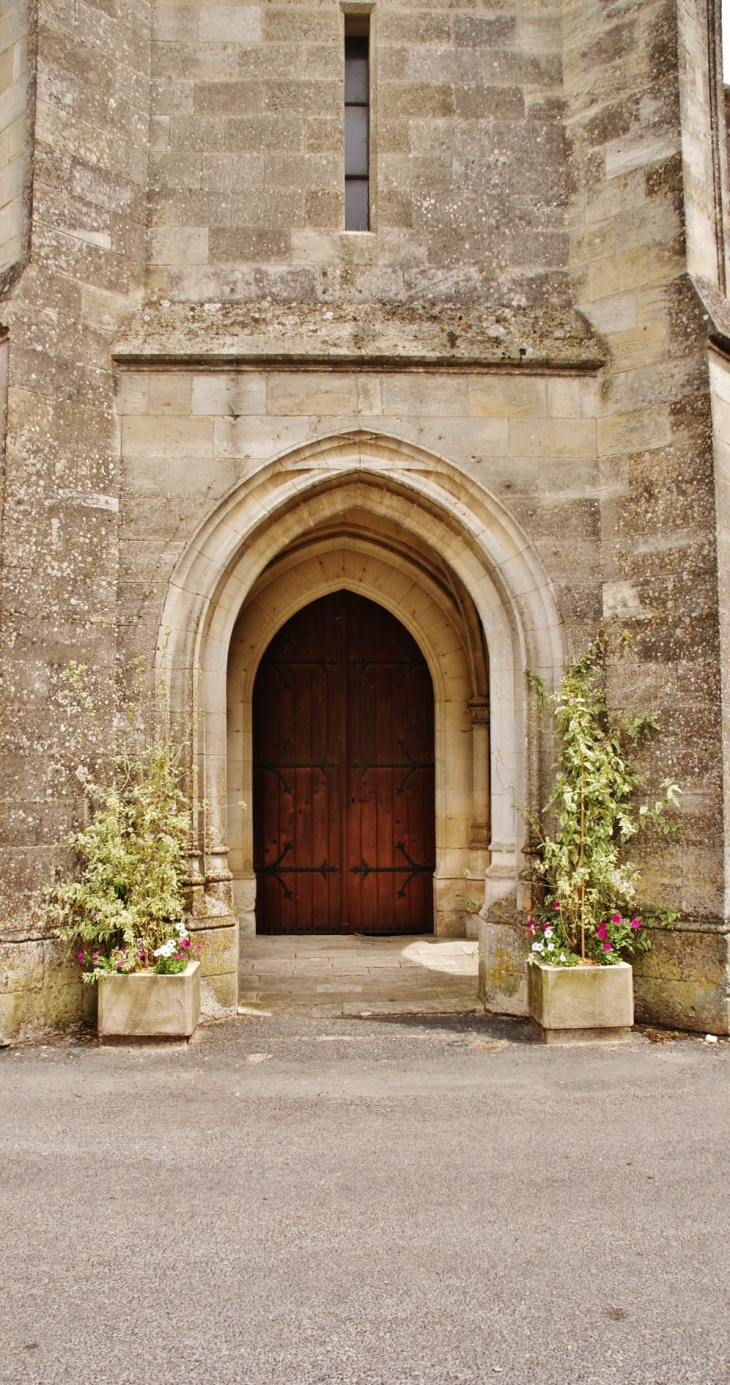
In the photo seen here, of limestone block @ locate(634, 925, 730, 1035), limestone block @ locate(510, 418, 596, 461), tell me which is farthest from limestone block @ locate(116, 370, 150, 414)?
limestone block @ locate(634, 925, 730, 1035)

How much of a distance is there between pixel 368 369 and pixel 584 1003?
3449 mm

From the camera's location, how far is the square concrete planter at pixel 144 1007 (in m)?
4.41

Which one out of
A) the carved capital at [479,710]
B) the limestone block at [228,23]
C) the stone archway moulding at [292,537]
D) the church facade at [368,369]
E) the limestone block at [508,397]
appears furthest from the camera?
the carved capital at [479,710]

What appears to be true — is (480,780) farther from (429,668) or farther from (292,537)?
(292,537)

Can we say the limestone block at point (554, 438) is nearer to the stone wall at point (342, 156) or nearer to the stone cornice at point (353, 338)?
the stone cornice at point (353, 338)

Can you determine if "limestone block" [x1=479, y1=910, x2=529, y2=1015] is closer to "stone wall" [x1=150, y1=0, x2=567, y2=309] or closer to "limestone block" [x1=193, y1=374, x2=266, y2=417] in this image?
"limestone block" [x1=193, y1=374, x2=266, y2=417]

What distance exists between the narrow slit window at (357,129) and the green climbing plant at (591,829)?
2947 millimetres

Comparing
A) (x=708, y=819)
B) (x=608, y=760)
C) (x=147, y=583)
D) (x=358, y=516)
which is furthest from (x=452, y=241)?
(x=708, y=819)

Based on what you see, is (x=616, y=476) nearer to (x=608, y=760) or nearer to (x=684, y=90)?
(x=608, y=760)

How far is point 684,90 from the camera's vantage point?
504 cm

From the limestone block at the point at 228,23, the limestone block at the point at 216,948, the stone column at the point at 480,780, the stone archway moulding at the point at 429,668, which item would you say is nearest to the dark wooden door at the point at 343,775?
the stone archway moulding at the point at 429,668

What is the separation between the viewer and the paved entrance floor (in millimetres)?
5172

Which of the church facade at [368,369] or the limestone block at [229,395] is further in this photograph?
the limestone block at [229,395]

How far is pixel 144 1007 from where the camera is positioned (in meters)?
4.42
